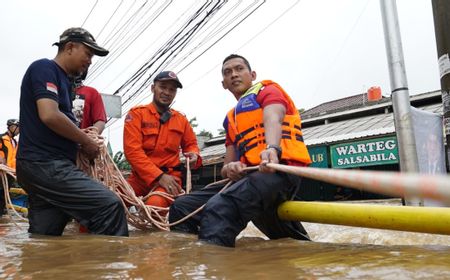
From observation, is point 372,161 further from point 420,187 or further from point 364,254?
point 420,187

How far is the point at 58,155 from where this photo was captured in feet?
9.94

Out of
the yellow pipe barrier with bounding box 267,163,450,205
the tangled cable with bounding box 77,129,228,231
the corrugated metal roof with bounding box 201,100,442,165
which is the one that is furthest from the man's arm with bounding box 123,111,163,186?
the corrugated metal roof with bounding box 201,100,442,165

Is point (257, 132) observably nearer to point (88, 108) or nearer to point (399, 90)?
point (88, 108)

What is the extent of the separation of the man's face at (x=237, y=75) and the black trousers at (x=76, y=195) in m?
1.23

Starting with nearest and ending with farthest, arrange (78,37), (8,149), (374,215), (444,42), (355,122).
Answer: (374,215), (78,37), (444,42), (8,149), (355,122)

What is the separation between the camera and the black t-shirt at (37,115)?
290 centimetres

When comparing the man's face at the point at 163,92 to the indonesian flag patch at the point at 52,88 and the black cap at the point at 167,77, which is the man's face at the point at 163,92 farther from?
the indonesian flag patch at the point at 52,88

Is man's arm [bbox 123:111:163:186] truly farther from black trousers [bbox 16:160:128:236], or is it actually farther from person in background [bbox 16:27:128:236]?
black trousers [bbox 16:160:128:236]

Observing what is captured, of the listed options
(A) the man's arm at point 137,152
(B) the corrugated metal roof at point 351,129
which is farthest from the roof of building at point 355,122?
(A) the man's arm at point 137,152

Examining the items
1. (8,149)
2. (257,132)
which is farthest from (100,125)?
(8,149)

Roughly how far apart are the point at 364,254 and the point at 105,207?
1661 mm

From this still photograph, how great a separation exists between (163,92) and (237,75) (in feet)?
3.89

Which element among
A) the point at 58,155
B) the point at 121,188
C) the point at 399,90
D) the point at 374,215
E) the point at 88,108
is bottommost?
the point at 374,215

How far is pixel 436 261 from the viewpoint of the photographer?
1.88 metres
